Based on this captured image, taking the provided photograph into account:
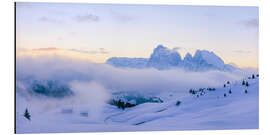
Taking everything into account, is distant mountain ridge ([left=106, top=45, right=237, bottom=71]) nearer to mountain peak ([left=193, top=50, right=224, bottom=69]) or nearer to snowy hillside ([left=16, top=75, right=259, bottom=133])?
mountain peak ([left=193, top=50, right=224, bottom=69])

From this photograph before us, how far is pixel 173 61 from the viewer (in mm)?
8469

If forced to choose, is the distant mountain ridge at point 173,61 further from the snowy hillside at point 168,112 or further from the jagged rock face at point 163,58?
the snowy hillside at point 168,112

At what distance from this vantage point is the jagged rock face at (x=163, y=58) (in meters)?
8.34

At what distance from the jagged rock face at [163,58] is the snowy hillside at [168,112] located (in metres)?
0.54

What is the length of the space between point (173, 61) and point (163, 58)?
9.8 inches

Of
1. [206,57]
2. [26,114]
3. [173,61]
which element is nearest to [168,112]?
[173,61]

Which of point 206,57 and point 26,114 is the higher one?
point 206,57

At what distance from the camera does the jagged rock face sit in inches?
328

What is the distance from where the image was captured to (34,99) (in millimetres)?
8008

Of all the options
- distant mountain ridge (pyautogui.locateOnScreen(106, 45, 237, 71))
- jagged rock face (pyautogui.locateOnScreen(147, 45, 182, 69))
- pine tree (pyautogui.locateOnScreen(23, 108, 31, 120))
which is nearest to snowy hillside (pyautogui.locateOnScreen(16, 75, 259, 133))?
pine tree (pyautogui.locateOnScreen(23, 108, 31, 120))

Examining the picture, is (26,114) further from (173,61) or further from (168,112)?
(173,61)

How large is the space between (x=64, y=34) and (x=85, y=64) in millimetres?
654

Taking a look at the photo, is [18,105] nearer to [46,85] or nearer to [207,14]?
[46,85]
